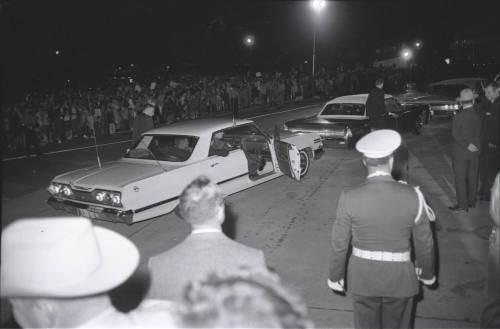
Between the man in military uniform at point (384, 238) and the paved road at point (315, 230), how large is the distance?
3.31ft

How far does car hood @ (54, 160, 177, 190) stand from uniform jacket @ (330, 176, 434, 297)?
3.68 metres

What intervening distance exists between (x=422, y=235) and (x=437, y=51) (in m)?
47.6

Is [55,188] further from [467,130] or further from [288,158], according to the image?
[467,130]

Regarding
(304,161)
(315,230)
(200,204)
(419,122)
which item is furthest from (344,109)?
(200,204)

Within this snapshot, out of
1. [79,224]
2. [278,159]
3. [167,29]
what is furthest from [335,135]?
[167,29]

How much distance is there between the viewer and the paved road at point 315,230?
3.87 m

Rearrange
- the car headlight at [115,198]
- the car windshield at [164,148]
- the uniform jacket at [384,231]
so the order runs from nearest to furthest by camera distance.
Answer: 1. the uniform jacket at [384,231]
2. the car headlight at [115,198]
3. the car windshield at [164,148]

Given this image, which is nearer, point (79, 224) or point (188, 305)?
point (188, 305)

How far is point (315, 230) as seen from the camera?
236 inches

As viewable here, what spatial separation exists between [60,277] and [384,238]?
6.49ft

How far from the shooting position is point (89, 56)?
31234 mm

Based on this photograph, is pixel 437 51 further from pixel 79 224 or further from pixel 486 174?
pixel 79 224

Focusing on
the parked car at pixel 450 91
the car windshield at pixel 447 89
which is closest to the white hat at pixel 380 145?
A: the parked car at pixel 450 91

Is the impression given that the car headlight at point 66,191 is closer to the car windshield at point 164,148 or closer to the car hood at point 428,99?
the car windshield at point 164,148
